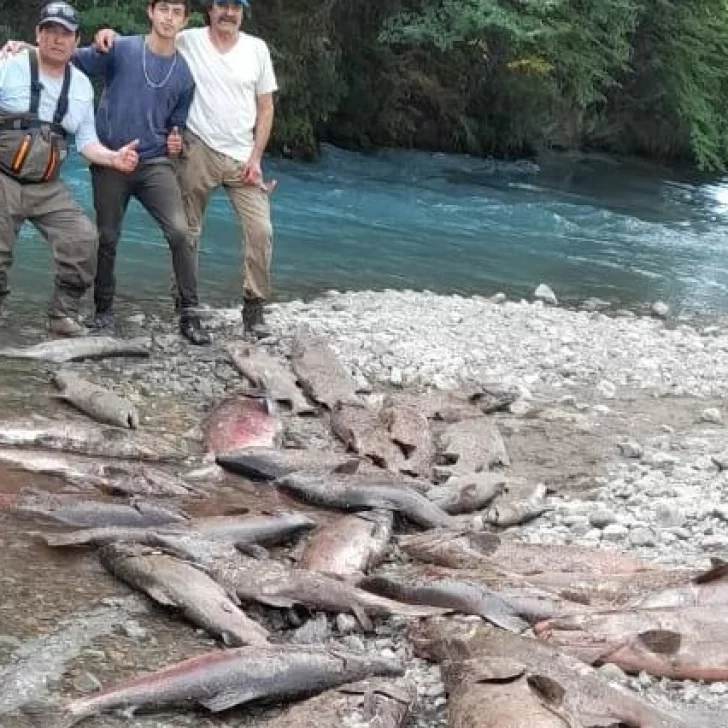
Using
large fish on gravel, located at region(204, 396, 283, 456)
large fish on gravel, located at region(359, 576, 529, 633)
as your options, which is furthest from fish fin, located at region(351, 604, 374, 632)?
large fish on gravel, located at region(204, 396, 283, 456)

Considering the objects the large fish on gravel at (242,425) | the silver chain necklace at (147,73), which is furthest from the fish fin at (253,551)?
the silver chain necklace at (147,73)

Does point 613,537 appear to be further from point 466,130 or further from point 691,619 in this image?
point 466,130

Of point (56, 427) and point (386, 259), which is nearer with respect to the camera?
point (56, 427)

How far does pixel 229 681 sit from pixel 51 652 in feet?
2.61

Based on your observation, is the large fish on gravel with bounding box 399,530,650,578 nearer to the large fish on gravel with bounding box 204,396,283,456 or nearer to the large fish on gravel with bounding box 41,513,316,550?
the large fish on gravel with bounding box 41,513,316,550

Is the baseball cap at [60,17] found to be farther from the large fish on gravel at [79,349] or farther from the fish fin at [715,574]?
the fish fin at [715,574]

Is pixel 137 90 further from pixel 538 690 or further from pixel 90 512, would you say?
pixel 538 690

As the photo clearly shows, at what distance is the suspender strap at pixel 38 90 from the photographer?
24.6ft

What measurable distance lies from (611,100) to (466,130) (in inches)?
247

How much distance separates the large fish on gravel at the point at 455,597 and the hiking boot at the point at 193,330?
397 centimetres

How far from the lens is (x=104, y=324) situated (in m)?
8.88

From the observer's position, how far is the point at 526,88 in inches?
959

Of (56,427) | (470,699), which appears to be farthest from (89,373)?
(470,699)

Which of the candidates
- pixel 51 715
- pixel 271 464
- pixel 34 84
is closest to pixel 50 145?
pixel 34 84
